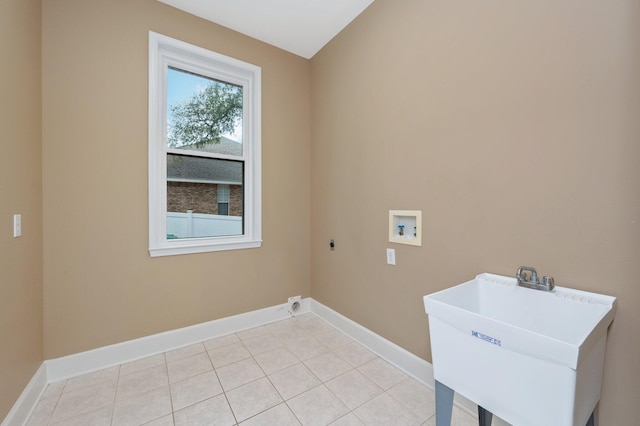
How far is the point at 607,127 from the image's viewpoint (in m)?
1.07

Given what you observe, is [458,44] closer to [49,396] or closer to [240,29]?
[240,29]

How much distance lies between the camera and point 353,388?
5.69 ft

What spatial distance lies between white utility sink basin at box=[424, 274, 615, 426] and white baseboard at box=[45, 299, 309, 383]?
6.22ft

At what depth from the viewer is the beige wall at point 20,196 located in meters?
1.33

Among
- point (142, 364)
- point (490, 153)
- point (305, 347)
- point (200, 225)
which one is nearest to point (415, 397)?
point (305, 347)

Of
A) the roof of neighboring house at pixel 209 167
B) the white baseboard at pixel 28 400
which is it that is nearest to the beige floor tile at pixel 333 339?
the roof of neighboring house at pixel 209 167

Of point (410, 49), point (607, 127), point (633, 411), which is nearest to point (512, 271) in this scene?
point (633, 411)

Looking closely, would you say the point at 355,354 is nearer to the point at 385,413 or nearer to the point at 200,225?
the point at 385,413

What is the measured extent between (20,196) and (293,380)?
1966 millimetres

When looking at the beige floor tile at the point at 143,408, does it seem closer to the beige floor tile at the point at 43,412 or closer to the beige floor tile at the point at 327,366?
the beige floor tile at the point at 43,412

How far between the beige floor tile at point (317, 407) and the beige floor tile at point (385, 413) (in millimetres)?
110

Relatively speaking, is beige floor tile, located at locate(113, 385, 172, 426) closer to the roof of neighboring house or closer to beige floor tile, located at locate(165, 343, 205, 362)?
beige floor tile, located at locate(165, 343, 205, 362)

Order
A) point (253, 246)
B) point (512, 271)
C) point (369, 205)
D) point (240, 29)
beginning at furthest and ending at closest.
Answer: point (253, 246) → point (240, 29) → point (369, 205) → point (512, 271)

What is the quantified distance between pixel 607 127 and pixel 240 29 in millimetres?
2699
